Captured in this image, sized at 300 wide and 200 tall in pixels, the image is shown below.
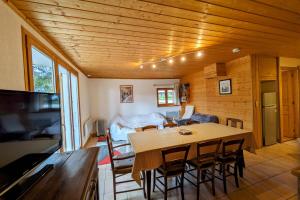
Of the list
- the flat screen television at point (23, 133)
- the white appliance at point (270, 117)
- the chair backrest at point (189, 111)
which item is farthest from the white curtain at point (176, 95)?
the flat screen television at point (23, 133)

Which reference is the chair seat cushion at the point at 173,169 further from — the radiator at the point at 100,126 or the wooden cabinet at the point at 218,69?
the radiator at the point at 100,126

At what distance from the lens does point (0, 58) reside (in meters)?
1.20

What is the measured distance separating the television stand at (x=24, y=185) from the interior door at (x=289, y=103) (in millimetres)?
5871

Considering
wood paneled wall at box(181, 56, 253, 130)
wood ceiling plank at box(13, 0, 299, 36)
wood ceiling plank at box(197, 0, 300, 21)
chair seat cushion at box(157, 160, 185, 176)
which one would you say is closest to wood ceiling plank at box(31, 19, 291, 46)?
wood ceiling plank at box(13, 0, 299, 36)

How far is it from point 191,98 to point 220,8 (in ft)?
16.2

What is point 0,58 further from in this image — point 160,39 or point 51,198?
point 160,39

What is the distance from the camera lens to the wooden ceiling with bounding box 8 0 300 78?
153cm

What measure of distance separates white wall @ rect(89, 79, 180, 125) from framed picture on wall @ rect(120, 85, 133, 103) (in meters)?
0.13

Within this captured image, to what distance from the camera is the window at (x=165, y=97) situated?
7102mm

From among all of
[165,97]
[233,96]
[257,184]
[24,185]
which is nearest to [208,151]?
[257,184]

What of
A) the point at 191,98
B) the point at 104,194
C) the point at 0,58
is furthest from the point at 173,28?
the point at 191,98

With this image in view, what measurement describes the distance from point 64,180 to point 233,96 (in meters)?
4.40

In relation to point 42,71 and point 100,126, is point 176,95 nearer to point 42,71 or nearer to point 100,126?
point 100,126

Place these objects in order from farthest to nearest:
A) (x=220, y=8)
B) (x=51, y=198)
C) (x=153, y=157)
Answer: (x=153, y=157) → (x=220, y=8) → (x=51, y=198)
